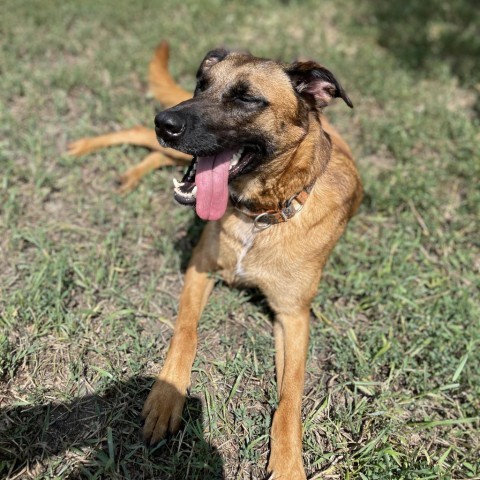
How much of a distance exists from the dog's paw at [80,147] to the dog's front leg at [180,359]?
6.01ft

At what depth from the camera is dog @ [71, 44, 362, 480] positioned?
9.04 ft

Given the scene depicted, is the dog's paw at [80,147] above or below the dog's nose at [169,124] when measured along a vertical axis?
below

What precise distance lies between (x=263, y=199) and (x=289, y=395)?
1294 mm

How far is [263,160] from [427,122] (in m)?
3.46

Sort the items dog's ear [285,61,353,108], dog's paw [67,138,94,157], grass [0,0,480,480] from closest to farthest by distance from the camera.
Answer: grass [0,0,480,480], dog's ear [285,61,353,108], dog's paw [67,138,94,157]

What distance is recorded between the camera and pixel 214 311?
11.5ft

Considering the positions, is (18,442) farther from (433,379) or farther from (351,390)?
(433,379)

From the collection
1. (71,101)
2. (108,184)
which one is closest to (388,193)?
(108,184)

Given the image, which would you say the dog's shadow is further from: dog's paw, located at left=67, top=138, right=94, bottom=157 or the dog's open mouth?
dog's paw, located at left=67, top=138, right=94, bottom=157

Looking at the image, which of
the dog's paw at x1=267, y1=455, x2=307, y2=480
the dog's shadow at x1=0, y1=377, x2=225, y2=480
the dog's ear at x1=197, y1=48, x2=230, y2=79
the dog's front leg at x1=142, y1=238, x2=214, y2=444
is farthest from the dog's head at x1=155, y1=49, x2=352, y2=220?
the dog's paw at x1=267, y1=455, x2=307, y2=480

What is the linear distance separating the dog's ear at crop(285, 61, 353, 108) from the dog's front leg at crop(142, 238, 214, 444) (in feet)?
4.35

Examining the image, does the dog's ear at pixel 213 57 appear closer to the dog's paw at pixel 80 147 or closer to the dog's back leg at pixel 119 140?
the dog's back leg at pixel 119 140

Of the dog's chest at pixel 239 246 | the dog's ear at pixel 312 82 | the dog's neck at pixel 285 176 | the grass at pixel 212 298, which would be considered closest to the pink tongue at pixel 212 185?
the dog's neck at pixel 285 176

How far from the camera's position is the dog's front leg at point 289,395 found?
2.65m
